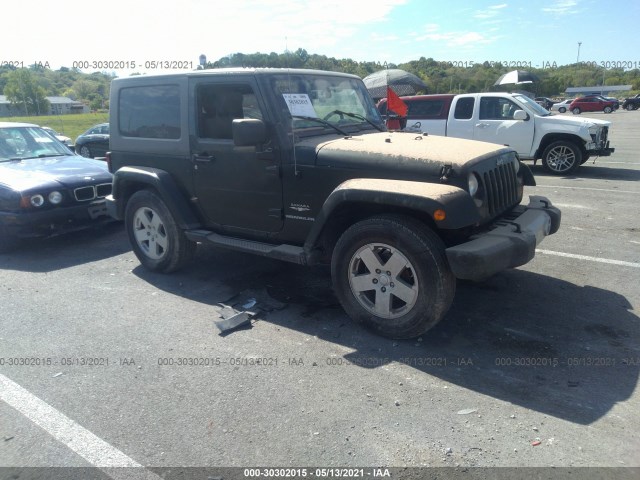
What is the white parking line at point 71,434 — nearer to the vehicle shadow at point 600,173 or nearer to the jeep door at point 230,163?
the jeep door at point 230,163

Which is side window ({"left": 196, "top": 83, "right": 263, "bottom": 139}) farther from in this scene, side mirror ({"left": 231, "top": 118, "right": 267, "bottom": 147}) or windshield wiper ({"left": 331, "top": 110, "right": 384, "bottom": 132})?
windshield wiper ({"left": 331, "top": 110, "right": 384, "bottom": 132})

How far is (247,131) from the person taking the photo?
164 inches

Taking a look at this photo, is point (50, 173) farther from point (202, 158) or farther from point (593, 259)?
point (593, 259)

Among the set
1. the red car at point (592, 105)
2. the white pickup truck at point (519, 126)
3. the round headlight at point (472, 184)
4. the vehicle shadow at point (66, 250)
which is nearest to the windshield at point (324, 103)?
the round headlight at point (472, 184)

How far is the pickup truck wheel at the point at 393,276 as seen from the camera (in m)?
3.68

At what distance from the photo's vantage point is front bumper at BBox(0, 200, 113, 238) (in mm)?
6402

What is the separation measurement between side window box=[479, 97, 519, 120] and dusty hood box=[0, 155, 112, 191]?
886 centimetres

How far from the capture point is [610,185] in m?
10.1

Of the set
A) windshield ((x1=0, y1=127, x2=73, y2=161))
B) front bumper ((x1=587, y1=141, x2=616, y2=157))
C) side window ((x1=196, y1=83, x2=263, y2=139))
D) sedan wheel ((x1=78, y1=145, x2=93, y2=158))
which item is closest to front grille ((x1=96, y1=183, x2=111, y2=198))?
windshield ((x1=0, y1=127, x2=73, y2=161))

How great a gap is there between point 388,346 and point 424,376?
0.47m

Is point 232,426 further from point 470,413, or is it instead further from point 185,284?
point 185,284

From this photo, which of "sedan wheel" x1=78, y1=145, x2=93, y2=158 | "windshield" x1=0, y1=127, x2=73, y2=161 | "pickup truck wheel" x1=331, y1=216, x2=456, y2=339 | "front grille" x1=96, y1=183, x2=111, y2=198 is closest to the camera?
"pickup truck wheel" x1=331, y1=216, x2=456, y2=339

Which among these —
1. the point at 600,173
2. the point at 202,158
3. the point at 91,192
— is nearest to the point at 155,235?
the point at 202,158

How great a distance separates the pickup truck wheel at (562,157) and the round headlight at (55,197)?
10.2 meters
